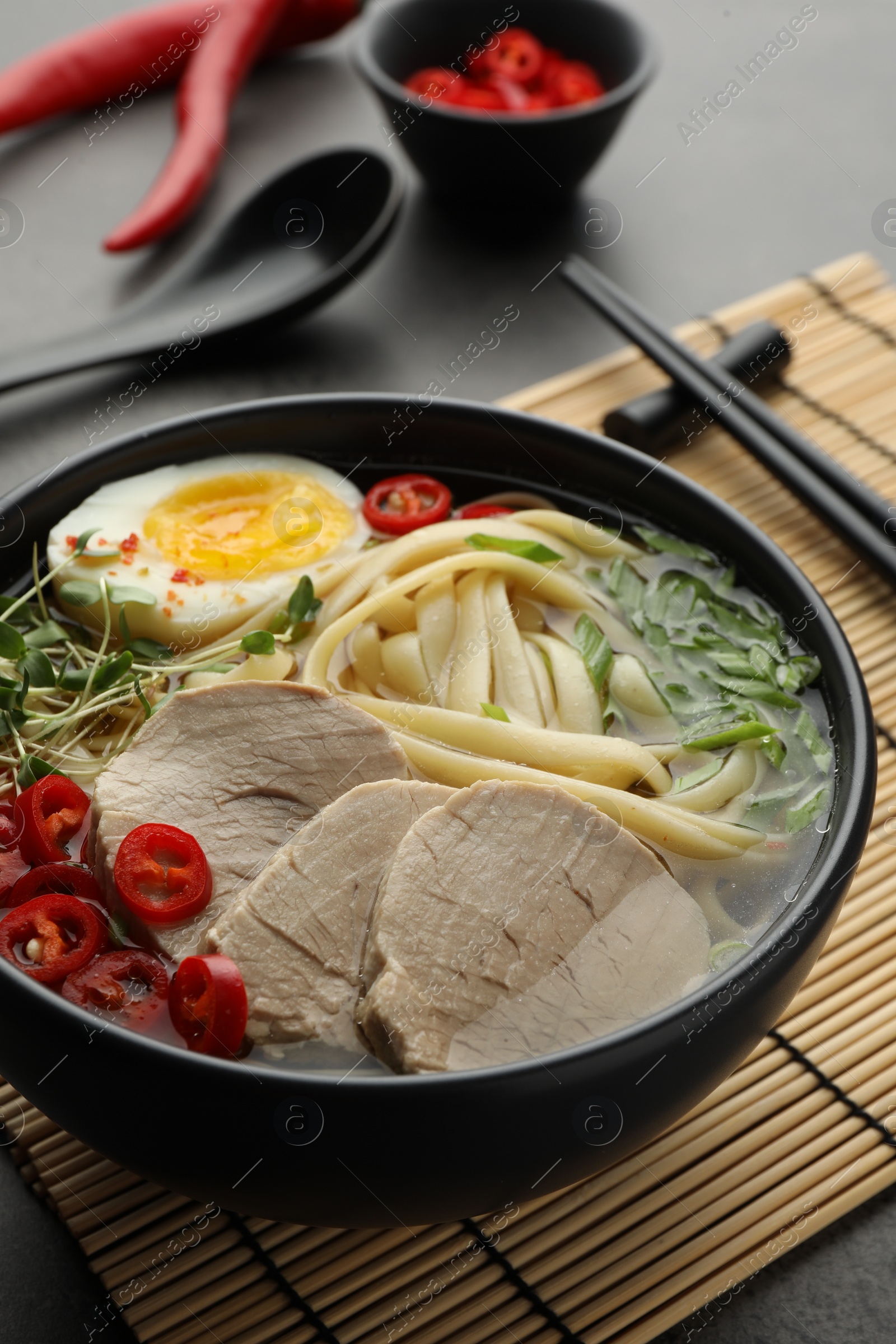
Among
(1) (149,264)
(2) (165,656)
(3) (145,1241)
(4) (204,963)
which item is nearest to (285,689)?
(2) (165,656)

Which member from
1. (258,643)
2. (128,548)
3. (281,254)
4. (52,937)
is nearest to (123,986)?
(52,937)

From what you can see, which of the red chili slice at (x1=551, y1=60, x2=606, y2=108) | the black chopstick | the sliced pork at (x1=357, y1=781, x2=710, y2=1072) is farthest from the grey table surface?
the sliced pork at (x1=357, y1=781, x2=710, y2=1072)

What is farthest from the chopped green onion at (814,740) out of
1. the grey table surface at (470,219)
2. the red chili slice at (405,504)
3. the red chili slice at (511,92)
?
the red chili slice at (511,92)

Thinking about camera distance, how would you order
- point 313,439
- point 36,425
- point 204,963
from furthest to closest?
point 36,425 → point 313,439 → point 204,963

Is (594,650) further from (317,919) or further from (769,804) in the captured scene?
(317,919)

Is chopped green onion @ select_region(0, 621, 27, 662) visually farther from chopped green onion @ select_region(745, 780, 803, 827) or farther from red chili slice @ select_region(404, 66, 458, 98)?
red chili slice @ select_region(404, 66, 458, 98)

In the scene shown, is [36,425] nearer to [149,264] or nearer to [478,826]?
[149,264]
